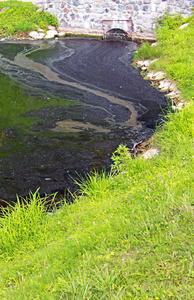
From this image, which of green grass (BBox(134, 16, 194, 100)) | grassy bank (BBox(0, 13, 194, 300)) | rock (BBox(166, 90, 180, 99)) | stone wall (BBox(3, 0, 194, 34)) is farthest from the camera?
stone wall (BBox(3, 0, 194, 34))

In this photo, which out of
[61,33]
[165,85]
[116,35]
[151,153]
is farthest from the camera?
[61,33]

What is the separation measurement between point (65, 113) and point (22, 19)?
9785 millimetres

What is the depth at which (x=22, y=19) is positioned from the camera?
15.3m

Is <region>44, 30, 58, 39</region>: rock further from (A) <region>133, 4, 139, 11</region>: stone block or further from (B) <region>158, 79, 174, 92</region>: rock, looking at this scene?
(B) <region>158, 79, 174, 92</region>: rock

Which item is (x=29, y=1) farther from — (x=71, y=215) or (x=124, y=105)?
(x=71, y=215)

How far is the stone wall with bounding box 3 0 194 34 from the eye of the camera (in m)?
12.7

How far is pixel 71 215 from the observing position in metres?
4.08

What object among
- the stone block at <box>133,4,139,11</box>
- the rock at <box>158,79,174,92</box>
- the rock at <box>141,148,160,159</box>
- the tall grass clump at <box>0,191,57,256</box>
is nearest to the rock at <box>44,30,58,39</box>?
the stone block at <box>133,4,139,11</box>

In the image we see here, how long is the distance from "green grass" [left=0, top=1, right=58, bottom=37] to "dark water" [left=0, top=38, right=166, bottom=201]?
278 centimetres

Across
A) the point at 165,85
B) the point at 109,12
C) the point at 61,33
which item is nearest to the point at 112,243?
the point at 165,85

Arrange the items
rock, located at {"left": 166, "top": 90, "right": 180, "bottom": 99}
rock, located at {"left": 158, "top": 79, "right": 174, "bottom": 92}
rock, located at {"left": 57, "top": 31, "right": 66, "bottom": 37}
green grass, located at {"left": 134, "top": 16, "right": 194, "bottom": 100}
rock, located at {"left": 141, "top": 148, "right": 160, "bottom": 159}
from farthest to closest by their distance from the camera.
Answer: rock, located at {"left": 57, "top": 31, "right": 66, "bottom": 37} → rock, located at {"left": 158, "top": 79, "right": 174, "bottom": 92} → green grass, located at {"left": 134, "top": 16, "right": 194, "bottom": 100} → rock, located at {"left": 166, "top": 90, "right": 180, "bottom": 99} → rock, located at {"left": 141, "top": 148, "right": 160, "bottom": 159}

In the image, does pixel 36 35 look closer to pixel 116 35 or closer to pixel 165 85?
pixel 116 35

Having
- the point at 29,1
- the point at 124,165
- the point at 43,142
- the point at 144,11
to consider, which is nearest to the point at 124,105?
the point at 43,142

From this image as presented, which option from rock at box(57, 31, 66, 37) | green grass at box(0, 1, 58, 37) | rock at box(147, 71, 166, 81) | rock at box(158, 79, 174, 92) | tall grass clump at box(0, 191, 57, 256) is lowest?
tall grass clump at box(0, 191, 57, 256)
